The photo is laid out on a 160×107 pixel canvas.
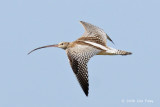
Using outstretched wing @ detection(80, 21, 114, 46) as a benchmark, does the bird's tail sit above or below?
below

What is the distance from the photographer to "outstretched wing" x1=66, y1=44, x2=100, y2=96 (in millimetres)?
10766

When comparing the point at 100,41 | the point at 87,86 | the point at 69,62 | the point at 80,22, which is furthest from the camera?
the point at 80,22

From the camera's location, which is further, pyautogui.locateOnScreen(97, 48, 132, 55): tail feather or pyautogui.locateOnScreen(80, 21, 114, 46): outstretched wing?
pyautogui.locateOnScreen(80, 21, 114, 46): outstretched wing

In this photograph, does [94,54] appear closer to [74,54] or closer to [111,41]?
[74,54]

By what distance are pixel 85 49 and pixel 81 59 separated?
56 centimetres

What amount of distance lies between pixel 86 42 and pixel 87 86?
6.70 feet

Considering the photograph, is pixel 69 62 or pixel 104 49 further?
pixel 104 49

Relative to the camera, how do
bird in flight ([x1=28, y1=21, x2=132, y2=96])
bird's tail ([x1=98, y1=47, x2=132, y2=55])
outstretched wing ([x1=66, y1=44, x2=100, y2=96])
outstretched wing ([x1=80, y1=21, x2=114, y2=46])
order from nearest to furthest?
1. outstretched wing ([x1=66, y1=44, x2=100, y2=96])
2. bird in flight ([x1=28, y1=21, x2=132, y2=96])
3. bird's tail ([x1=98, y1=47, x2=132, y2=55])
4. outstretched wing ([x1=80, y1=21, x2=114, y2=46])

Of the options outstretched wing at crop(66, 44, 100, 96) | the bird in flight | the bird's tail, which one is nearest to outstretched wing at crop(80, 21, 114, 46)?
the bird in flight

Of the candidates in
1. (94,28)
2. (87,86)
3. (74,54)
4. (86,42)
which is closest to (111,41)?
(94,28)

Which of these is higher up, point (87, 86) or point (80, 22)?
point (80, 22)

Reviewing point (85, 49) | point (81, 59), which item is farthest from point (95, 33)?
point (81, 59)

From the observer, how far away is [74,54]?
38.1ft

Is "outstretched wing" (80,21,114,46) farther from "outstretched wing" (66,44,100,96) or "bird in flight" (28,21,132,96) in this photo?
"outstretched wing" (66,44,100,96)
